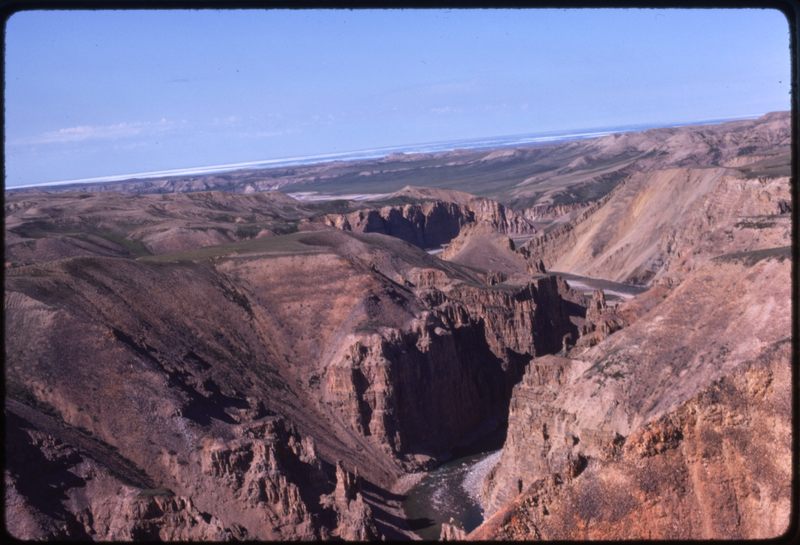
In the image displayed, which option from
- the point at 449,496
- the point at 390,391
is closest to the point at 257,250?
the point at 390,391

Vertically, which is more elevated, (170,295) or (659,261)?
(170,295)

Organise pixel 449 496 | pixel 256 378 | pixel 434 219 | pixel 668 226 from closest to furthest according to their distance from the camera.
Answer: pixel 449 496 → pixel 256 378 → pixel 668 226 → pixel 434 219

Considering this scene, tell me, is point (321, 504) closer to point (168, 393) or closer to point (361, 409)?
point (168, 393)

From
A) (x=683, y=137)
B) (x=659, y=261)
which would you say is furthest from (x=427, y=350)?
(x=683, y=137)

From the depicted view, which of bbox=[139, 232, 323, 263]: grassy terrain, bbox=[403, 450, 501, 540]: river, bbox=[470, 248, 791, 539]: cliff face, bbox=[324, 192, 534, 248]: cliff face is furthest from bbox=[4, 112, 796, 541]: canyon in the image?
bbox=[324, 192, 534, 248]: cliff face

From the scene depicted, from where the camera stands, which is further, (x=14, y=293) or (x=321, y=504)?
(x=14, y=293)

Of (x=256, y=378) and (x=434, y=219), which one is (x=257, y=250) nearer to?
(x=256, y=378)

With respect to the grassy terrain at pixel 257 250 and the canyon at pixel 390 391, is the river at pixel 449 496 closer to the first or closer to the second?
the canyon at pixel 390 391
